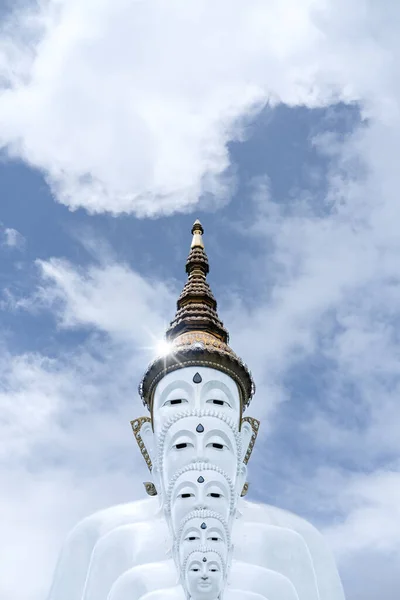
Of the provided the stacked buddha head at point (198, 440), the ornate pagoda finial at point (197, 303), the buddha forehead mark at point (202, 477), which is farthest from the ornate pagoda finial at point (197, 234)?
the buddha forehead mark at point (202, 477)

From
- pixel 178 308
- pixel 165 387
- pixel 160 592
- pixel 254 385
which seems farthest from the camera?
pixel 178 308

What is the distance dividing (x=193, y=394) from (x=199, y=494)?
2.40 metres

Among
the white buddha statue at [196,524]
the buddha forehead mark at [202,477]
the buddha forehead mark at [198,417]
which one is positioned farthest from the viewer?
the buddha forehead mark at [198,417]

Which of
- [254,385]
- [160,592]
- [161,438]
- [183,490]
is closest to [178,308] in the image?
[254,385]

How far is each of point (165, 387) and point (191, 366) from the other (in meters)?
0.77

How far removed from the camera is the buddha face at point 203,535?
49.4 feet

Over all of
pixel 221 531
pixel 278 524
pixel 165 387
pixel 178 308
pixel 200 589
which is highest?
pixel 178 308

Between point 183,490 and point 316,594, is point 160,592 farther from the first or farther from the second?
point 316,594

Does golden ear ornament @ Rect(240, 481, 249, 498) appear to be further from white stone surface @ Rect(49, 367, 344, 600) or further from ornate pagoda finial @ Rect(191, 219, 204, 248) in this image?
ornate pagoda finial @ Rect(191, 219, 204, 248)

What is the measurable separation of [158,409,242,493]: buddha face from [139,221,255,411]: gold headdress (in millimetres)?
1493

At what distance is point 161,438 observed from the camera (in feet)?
54.7

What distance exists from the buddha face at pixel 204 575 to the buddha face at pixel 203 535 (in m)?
0.19

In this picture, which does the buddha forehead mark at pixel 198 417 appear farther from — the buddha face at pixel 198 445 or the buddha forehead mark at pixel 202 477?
the buddha forehead mark at pixel 202 477

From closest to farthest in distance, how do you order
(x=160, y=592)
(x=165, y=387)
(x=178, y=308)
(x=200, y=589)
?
(x=200, y=589) → (x=160, y=592) → (x=165, y=387) → (x=178, y=308)
